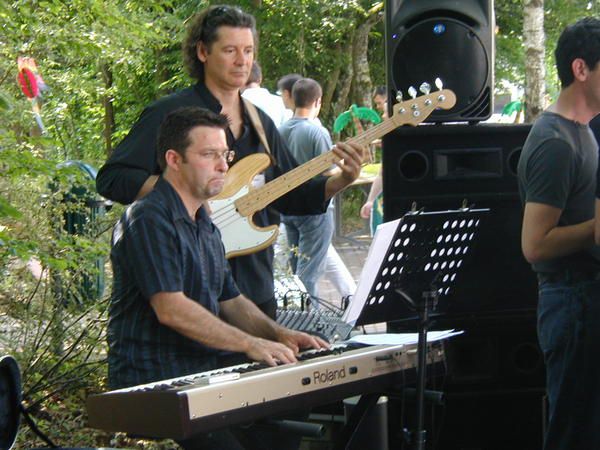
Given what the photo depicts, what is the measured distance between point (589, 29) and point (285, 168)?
1.35 meters

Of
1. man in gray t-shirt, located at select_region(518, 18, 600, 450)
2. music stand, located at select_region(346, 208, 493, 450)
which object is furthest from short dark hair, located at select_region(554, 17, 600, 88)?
music stand, located at select_region(346, 208, 493, 450)

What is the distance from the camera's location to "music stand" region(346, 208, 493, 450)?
12.5 ft

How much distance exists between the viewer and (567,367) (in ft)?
13.6

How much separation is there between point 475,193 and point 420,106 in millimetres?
555

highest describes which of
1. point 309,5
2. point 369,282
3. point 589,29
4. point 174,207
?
point 309,5

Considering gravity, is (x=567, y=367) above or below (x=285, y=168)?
below

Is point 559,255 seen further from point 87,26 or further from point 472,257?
point 87,26

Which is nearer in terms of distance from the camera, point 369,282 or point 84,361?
point 369,282

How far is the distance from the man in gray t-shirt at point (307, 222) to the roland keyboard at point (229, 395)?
177 inches

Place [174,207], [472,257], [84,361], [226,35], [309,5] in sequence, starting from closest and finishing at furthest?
[174,207] → [226,35] → [472,257] → [84,361] → [309,5]

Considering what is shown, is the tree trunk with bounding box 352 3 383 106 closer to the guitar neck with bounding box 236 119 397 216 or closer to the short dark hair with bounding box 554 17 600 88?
the guitar neck with bounding box 236 119 397 216

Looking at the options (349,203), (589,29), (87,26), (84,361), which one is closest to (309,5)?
(349,203)

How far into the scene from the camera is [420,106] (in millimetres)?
4879

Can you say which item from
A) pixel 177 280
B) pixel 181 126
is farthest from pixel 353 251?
pixel 177 280
